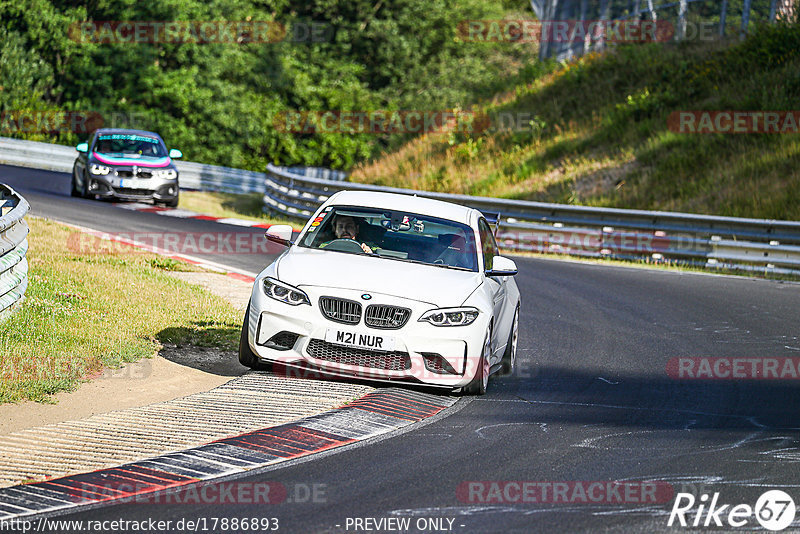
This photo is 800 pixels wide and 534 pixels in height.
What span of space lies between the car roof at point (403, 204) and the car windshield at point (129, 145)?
52.1 feet

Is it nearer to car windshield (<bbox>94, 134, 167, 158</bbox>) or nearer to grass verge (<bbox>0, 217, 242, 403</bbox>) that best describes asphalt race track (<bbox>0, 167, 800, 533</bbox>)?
grass verge (<bbox>0, 217, 242, 403</bbox>)

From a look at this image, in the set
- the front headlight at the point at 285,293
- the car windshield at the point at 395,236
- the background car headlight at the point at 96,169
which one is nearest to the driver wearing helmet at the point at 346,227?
the car windshield at the point at 395,236

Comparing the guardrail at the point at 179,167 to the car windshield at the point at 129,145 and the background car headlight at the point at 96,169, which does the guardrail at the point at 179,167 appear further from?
the background car headlight at the point at 96,169

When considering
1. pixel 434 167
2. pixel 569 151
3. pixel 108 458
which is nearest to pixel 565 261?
pixel 569 151

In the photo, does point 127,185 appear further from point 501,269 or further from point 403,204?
point 501,269

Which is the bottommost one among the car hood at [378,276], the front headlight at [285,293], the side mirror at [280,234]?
the front headlight at [285,293]

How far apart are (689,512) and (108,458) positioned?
3389mm

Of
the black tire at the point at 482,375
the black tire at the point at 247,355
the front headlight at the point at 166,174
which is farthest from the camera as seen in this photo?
the front headlight at the point at 166,174

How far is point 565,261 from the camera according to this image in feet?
69.8

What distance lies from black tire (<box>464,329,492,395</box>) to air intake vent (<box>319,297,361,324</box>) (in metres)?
1.08

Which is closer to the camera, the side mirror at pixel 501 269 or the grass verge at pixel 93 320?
the grass verge at pixel 93 320

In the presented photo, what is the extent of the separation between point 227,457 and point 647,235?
16.4m

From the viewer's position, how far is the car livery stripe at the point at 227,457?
563cm

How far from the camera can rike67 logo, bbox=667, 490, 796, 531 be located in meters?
5.61
